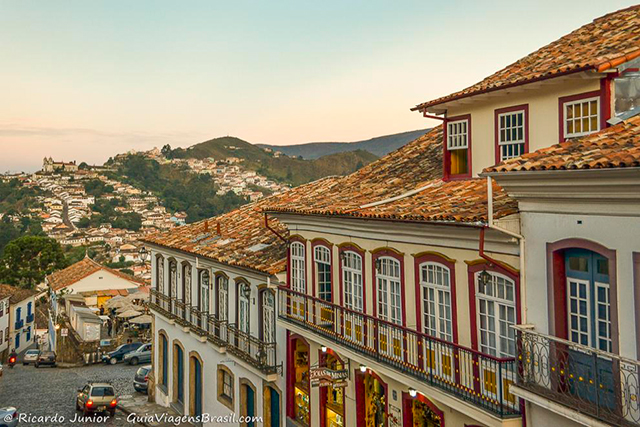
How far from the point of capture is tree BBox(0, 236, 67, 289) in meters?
73.9

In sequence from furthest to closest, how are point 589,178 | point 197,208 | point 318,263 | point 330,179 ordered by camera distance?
point 197,208 < point 330,179 < point 318,263 < point 589,178

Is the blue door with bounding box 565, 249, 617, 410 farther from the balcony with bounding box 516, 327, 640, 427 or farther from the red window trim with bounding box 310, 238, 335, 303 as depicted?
the red window trim with bounding box 310, 238, 335, 303

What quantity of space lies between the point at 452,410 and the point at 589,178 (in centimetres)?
537

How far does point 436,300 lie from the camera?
432 inches

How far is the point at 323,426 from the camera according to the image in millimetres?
15258

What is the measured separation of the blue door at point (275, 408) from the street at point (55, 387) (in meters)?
9.67

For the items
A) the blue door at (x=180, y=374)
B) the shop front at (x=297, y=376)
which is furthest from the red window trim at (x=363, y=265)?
the blue door at (x=180, y=374)

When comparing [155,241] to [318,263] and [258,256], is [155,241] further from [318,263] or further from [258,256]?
[318,263]

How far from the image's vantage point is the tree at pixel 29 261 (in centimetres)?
7394

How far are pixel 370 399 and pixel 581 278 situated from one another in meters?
6.87

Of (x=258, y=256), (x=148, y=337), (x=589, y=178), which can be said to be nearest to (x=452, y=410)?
(x=589, y=178)

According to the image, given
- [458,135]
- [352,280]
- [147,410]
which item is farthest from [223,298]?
[458,135]

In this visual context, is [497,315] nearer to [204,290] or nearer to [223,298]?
[223,298]

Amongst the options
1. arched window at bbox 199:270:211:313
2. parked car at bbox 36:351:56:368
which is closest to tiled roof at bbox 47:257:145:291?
parked car at bbox 36:351:56:368
